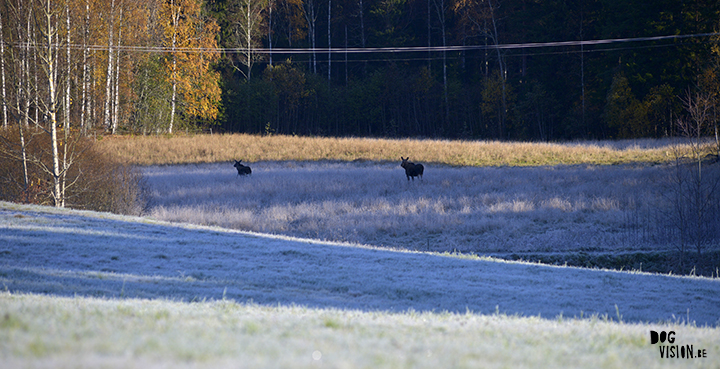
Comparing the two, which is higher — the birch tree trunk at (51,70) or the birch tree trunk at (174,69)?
the birch tree trunk at (174,69)

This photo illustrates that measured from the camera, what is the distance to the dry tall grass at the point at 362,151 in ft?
116

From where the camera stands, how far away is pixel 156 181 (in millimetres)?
29094

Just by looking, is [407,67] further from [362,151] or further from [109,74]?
[109,74]

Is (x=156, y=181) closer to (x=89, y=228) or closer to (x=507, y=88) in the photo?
(x=89, y=228)

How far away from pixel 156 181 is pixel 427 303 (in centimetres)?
2453

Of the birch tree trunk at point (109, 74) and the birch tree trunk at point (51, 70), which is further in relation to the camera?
the birch tree trunk at point (109, 74)

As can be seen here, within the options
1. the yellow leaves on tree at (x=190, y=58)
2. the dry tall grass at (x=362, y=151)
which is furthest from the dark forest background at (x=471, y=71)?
the dry tall grass at (x=362, y=151)

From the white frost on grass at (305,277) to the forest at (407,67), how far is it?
2802cm

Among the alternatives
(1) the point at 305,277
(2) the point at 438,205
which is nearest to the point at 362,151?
(2) the point at 438,205

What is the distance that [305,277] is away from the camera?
9125 millimetres

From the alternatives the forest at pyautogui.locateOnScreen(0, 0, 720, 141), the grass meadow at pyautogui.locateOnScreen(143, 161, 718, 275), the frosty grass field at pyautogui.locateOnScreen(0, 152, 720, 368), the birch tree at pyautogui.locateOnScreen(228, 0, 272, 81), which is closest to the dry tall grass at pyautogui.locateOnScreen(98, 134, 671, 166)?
the grass meadow at pyautogui.locateOnScreen(143, 161, 718, 275)

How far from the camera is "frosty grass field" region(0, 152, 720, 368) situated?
353 cm

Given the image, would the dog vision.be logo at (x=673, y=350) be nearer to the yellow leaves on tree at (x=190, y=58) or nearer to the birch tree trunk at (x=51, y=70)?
the birch tree trunk at (x=51, y=70)

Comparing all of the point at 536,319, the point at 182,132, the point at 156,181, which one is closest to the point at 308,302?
the point at 536,319
